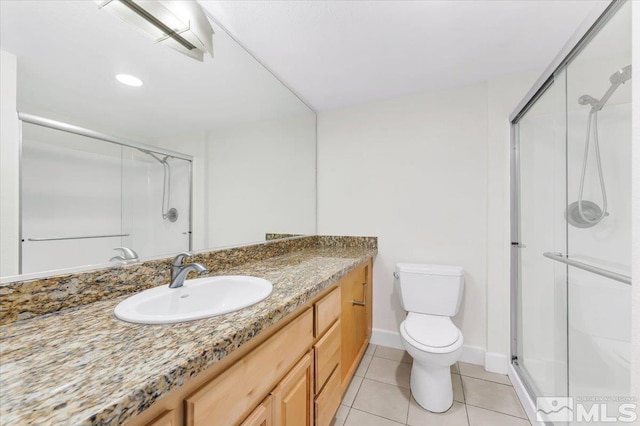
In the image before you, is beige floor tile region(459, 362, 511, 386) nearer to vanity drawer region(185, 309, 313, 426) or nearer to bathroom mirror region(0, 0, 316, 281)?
vanity drawer region(185, 309, 313, 426)

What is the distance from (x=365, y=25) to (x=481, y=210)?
1.49m

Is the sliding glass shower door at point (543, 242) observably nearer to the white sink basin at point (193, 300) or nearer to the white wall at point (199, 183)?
the white sink basin at point (193, 300)

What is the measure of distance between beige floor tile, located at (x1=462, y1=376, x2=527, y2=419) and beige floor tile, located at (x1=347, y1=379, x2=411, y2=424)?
1.29 feet

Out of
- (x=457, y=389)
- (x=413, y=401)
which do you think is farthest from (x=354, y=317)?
(x=457, y=389)

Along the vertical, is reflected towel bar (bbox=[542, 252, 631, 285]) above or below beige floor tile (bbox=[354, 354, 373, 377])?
above

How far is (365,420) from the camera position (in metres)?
1.34

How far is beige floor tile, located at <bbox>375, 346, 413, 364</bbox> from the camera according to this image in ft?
6.25

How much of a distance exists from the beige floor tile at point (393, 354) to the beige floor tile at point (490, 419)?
1.69 feet

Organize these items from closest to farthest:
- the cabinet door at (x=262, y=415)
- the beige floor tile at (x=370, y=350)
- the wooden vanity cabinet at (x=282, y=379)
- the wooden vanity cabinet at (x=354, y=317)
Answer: the wooden vanity cabinet at (x=282, y=379) < the cabinet door at (x=262, y=415) < the wooden vanity cabinet at (x=354, y=317) < the beige floor tile at (x=370, y=350)

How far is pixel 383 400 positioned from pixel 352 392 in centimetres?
19

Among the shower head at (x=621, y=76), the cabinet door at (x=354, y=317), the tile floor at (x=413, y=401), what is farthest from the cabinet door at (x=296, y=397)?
the shower head at (x=621, y=76)

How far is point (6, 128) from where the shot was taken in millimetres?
705

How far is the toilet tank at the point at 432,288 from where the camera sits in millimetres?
1722

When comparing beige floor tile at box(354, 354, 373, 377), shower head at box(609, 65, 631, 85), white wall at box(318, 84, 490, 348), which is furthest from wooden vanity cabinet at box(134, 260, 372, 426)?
shower head at box(609, 65, 631, 85)
